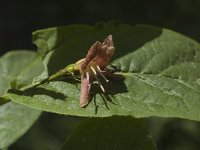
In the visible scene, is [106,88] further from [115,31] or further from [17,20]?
[17,20]

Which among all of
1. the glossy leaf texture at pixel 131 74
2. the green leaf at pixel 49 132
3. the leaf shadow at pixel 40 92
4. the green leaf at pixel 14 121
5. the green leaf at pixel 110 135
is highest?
the glossy leaf texture at pixel 131 74

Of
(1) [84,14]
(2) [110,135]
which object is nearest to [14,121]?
(2) [110,135]

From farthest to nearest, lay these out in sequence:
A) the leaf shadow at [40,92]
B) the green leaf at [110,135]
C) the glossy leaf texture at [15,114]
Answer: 1. the glossy leaf texture at [15,114]
2. the leaf shadow at [40,92]
3. the green leaf at [110,135]

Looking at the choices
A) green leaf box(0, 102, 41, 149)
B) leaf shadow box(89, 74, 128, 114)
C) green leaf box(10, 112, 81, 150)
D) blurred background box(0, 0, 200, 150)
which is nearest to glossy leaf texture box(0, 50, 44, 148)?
green leaf box(0, 102, 41, 149)

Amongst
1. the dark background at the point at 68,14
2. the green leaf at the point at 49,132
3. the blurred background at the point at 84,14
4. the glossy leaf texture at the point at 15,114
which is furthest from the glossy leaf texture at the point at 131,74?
the dark background at the point at 68,14

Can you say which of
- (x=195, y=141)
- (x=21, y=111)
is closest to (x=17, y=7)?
(x=195, y=141)

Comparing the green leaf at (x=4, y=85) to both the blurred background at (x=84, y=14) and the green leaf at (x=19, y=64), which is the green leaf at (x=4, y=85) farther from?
the blurred background at (x=84, y=14)

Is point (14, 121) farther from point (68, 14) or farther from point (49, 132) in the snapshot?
point (68, 14)
